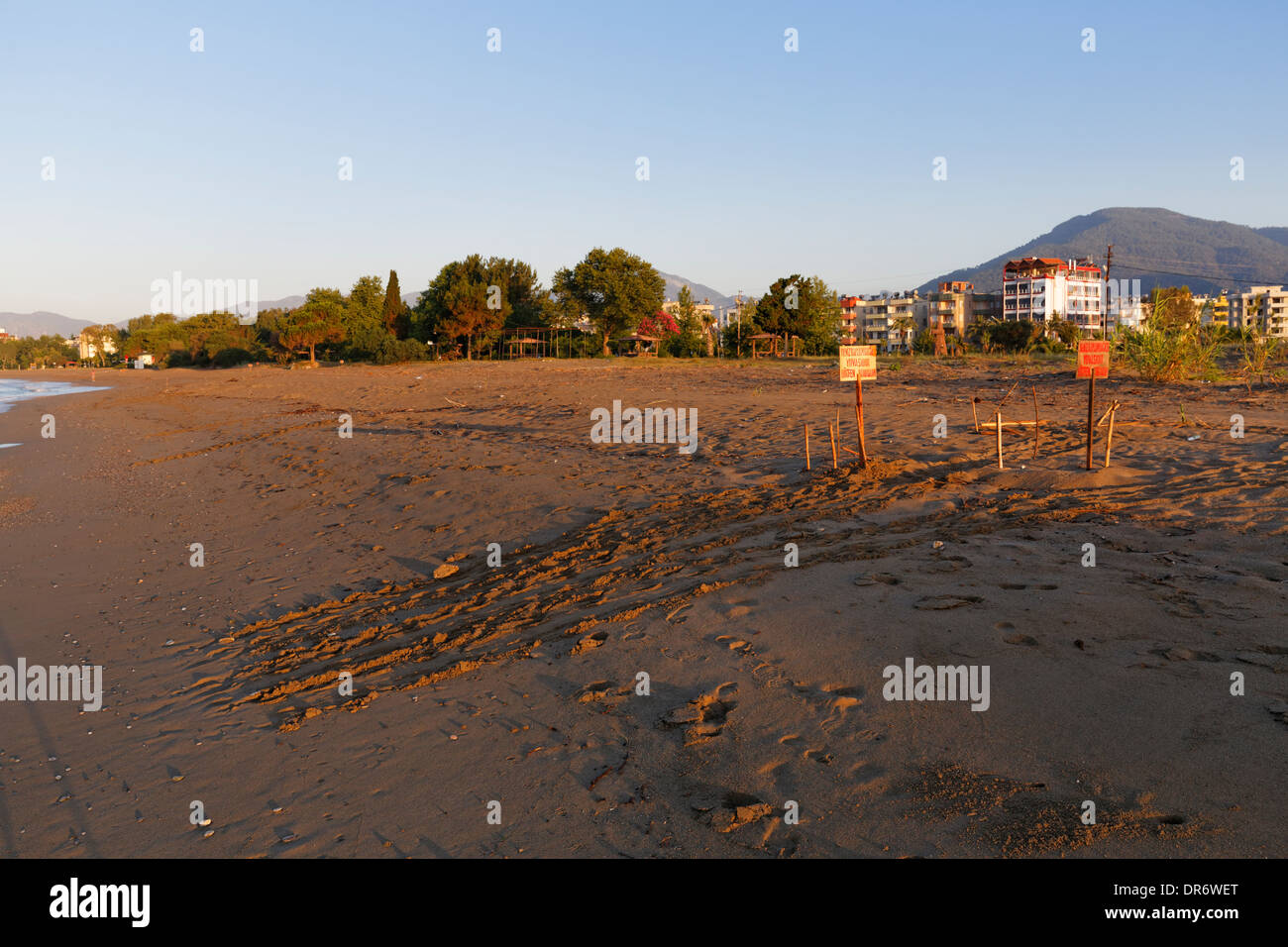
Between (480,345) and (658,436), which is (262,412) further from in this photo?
(480,345)

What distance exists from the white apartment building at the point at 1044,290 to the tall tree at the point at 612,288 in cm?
8247

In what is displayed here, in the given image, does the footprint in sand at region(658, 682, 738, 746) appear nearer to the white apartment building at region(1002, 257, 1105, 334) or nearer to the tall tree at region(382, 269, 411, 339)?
the tall tree at region(382, 269, 411, 339)

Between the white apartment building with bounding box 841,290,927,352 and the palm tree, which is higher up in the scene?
the white apartment building with bounding box 841,290,927,352

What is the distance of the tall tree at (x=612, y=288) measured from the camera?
60.6 meters

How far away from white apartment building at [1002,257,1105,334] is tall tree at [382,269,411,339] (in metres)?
93.9

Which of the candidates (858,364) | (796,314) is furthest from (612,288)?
(858,364)

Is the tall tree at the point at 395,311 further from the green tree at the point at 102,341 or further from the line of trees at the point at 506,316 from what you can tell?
the green tree at the point at 102,341

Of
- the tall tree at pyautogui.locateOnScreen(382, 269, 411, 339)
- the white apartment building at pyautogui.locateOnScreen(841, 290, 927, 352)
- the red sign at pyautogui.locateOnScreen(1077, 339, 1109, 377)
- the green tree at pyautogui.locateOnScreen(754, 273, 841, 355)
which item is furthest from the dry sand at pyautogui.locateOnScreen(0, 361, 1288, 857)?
the white apartment building at pyautogui.locateOnScreen(841, 290, 927, 352)

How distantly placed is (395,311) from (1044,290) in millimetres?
106037

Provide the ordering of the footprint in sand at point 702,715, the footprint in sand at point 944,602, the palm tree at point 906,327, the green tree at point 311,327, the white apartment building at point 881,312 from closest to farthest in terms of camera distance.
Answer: the footprint in sand at point 702,715, the footprint in sand at point 944,602, the green tree at point 311,327, the palm tree at point 906,327, the white apartment building at point 881,312

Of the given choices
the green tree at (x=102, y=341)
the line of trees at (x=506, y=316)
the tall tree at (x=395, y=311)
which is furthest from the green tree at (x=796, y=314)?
the green tree at (x=102, y=341)

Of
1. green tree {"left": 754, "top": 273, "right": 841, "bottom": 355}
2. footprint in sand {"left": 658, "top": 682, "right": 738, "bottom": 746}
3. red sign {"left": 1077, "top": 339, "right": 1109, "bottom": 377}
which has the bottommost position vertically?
footprint in sand {"left": 658, "top": 682, "right": 738, "bottom": 746}

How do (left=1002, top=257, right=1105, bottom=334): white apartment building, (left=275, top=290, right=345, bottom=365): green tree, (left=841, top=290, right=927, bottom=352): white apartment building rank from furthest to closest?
(left=841, top=290, right=927, bottom=352): white apartment building, (left=1002, top=257, right=1105, bottom=334): white apartment building, (left=275, top=290, right=345, bottom=365): green tree

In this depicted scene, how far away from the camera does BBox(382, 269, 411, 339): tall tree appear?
65.6 m
